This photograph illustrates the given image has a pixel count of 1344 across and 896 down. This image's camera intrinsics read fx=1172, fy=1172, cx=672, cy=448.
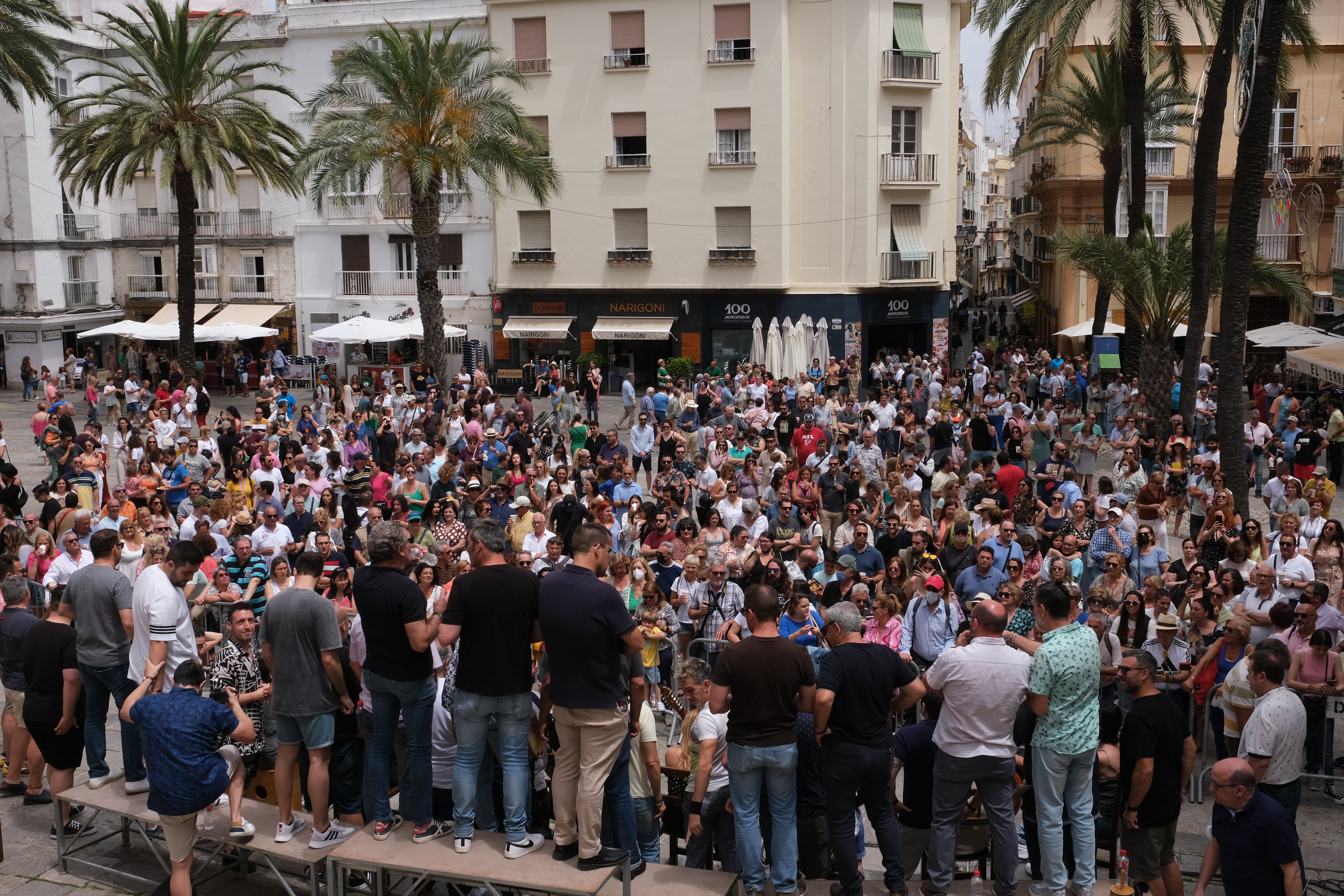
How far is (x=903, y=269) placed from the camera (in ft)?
116

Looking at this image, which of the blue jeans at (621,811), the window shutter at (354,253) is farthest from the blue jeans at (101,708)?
the window shutter at (354,253)

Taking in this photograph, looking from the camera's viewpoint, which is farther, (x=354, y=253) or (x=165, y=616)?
(x=354, y=253)

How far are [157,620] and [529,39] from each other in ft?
103

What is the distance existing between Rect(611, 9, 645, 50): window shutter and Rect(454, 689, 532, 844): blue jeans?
1246 inches

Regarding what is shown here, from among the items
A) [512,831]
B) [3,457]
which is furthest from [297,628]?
[3,457]

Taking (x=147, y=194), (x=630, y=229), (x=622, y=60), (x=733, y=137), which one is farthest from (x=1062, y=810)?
(x=147, y=194)

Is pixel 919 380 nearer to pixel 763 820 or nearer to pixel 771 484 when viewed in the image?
pixel 771 484

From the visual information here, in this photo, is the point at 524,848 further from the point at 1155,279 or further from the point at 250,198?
the point at 250,198

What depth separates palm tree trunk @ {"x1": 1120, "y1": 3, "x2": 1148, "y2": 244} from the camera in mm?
22859

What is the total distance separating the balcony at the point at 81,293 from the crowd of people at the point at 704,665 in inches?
1125

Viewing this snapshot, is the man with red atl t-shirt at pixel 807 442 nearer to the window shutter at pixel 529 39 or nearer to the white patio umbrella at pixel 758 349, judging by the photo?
the white patio umbrella at pixel 758 349

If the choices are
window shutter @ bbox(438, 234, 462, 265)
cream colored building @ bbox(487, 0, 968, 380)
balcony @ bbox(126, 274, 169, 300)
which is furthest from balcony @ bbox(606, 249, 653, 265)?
balcony @ bbox(126, 274, 169, 300)

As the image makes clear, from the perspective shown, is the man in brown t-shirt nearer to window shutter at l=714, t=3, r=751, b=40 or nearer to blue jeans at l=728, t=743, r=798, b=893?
blue jeans at l=728, t=743, r=798, b=893

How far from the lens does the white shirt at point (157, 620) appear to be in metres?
7.20
